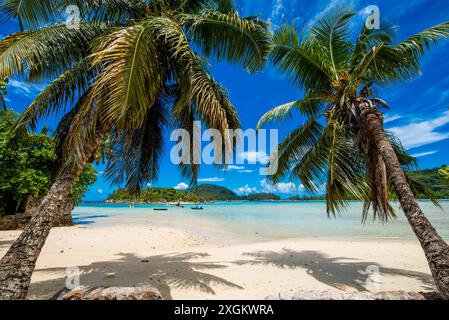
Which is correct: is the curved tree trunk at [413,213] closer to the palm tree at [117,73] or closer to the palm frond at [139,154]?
the palm tree at [117,73]

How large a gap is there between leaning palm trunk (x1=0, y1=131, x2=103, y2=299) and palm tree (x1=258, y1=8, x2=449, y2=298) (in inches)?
191

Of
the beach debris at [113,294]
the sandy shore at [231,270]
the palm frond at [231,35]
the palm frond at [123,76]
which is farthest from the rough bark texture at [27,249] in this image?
the palm frond at [231,35]

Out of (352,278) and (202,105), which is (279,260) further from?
(202,105)

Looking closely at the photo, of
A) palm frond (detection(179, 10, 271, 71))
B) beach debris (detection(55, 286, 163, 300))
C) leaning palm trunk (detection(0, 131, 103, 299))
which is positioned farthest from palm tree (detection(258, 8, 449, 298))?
leaning palm trunk (detection(0, 131, 103, 299))

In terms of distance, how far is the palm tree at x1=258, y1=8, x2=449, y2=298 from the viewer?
448cm

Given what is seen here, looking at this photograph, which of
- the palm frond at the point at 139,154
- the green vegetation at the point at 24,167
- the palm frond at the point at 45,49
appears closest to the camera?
the palm frond at the point at 45,49

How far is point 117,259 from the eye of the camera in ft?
23.4

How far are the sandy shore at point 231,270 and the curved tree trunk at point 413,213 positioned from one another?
6.10ft

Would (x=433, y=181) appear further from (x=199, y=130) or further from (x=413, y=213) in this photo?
(x=199, y=130)

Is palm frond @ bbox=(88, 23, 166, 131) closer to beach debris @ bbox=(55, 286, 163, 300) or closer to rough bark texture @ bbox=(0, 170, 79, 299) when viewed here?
rough bark texture @ bbox=(0, 170, 79, 299)

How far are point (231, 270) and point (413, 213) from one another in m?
4.03

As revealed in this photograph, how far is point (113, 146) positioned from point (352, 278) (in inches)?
269

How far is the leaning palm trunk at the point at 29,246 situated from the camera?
2.99 meters
